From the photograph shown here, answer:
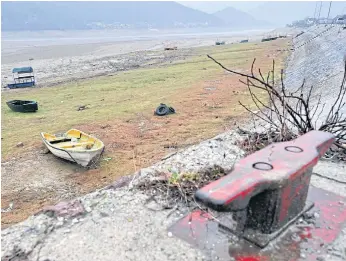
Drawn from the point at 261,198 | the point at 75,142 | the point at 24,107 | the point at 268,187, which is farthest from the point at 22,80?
the point at 268,187

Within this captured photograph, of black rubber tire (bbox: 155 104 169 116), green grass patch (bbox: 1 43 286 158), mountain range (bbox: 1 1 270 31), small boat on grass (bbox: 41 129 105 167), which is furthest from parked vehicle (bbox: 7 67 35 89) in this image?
mountain range (bbox: 1 1 270 31)

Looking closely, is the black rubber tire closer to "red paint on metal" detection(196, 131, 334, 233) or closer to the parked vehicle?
"red paint on metal" detection(196, 131, 334, 233)

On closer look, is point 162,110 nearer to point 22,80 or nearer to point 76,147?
point 76,147

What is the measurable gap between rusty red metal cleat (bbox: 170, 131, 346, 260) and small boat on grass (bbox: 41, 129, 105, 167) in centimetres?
628

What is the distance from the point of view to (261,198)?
132 inches

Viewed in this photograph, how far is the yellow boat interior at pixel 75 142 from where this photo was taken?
10398 millimetres

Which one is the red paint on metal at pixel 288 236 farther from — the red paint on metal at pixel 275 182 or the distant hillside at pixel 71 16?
the distant hillside at pixel 71 16

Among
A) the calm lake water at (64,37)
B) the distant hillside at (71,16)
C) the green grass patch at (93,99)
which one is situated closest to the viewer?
the green grass patch at (93,99)

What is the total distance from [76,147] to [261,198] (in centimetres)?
799

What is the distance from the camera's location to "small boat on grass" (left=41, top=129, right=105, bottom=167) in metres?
9.74

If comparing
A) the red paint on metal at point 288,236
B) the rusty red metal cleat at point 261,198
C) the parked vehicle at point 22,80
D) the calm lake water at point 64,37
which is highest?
the rusty red metal cleat at point 261,198

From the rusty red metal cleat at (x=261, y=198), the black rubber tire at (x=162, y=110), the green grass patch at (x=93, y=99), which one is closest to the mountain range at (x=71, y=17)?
the green grass patch at (x=93, y=99)

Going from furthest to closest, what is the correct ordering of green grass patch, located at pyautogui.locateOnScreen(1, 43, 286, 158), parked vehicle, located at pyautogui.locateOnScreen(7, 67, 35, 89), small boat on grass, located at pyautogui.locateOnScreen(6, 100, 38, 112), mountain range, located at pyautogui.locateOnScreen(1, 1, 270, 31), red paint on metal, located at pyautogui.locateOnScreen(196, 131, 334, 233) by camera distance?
mountain range, located at pyautogui.locateOnScreen(1, 1, 270, 31), parked vehicle, located at pyautogui.locateOnScreen(7, 67, 35, 89), small boat on grass, located at pyautogui.locateOnScreen(6, 100, 38, 112), green grass patch, located at pyautogui.locateOnScreen(1, 43, 286, 158), red paint on metal, located at pyautogui.locateOnScreen(196, 131, 334, 233)

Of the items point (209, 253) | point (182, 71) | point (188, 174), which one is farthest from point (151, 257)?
point (182, 71)
